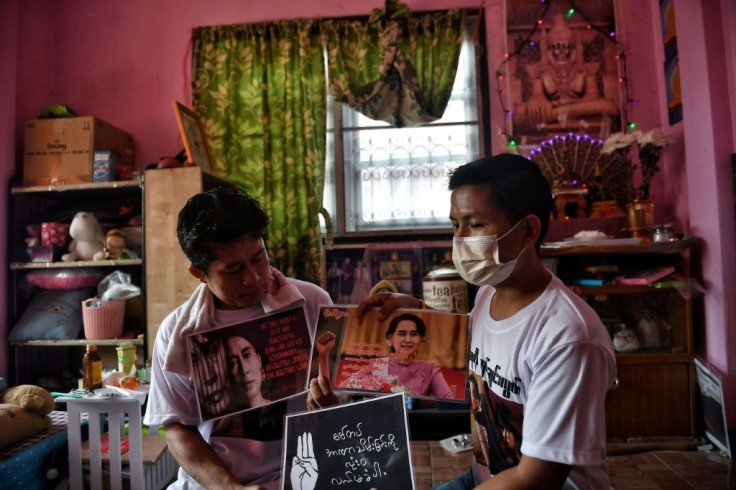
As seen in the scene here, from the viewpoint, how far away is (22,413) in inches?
81.7

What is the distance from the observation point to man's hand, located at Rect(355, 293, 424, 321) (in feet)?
4.00

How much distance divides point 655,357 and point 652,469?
0.67 meters

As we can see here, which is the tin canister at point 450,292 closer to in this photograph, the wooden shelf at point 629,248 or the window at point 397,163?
the wooden shelf at point 629,248

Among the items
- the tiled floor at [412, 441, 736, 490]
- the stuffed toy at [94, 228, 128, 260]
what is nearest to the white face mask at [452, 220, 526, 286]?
the tiled floor at [412, 441, 736, 490]

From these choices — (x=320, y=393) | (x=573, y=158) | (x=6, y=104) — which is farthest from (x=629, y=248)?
(x=6, y=104)

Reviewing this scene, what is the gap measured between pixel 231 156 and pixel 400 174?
136 cm

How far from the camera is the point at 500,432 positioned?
1.13m

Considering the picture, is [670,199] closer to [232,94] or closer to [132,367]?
[232,94]

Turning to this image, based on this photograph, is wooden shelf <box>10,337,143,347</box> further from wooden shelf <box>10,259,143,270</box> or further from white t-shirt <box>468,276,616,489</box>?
white t-shirt <box>468,276,616,489</box>

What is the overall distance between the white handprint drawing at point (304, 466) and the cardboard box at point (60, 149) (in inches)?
119

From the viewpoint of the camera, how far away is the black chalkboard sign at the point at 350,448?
1.01 metres

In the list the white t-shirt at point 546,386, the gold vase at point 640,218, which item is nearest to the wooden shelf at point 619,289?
the gold vase at point 640,218

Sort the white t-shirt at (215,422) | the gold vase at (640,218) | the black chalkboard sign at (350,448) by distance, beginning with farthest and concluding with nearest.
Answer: the gold vase at (640,218) → the white t-shirt at (215,422) → the black chalkboard sign at (350,448)

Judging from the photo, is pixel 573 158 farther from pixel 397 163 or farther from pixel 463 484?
pixel 463 484
